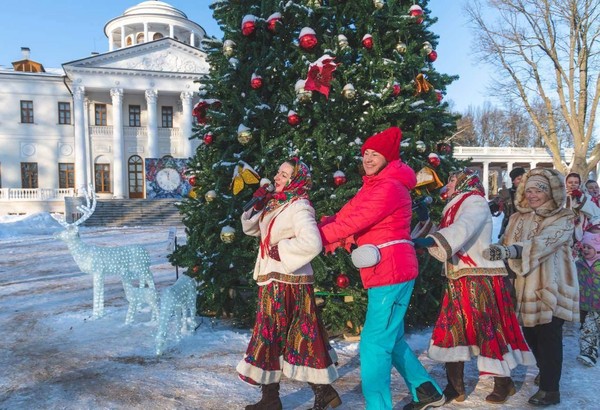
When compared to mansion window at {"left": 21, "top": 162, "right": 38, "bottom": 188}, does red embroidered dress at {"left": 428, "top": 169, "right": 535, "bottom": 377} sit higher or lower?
lower

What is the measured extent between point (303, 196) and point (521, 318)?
79.3 inches

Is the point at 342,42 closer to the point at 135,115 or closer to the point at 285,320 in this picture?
the point at 285,320

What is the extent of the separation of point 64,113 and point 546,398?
36.9m

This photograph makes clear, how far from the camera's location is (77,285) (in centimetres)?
811

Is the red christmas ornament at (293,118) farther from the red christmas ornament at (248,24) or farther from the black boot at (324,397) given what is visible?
the black boot at (324,397)

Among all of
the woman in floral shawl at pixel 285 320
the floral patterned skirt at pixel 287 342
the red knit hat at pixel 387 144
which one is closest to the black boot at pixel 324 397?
the woman in floral shawl at pixel 285 320

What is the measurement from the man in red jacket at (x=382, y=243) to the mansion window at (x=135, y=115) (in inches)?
1361

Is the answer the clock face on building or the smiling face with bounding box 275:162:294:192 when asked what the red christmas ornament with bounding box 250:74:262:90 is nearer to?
the smiling face with bounding box 275:162:294:192

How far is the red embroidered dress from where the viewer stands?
3154mm

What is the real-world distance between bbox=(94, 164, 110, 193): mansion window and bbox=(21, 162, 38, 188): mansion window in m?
4.51

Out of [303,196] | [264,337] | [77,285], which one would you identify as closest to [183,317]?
[264,337]

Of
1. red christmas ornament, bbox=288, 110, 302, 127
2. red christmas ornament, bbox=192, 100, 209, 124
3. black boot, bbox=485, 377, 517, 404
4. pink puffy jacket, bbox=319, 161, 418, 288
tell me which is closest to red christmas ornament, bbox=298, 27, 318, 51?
red christmas ornament, bbox=288, 110, 302, 127

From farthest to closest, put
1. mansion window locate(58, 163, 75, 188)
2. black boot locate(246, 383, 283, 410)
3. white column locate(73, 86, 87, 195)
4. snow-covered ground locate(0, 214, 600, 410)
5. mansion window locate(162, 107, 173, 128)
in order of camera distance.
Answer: mansion window locate(162, 107, 173, 128)
mansion window locate(58, 163, 75, 188)
white column locate(73, 86, 87, 195)
snow-covered ground locate(0, 214, 600, 410)
black boot locate(246, 383, 283, 410)

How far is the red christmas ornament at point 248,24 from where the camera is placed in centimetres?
479
